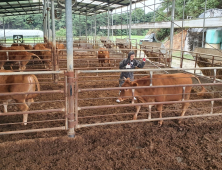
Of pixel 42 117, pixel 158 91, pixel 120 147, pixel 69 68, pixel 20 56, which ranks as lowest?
pixel 120 147

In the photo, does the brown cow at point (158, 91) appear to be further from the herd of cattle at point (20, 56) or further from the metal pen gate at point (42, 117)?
the herd of cattle at point (20, 56)

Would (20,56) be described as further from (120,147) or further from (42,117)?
(120,147)

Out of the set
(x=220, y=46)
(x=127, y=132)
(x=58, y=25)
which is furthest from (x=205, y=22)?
(x=58, y=25)

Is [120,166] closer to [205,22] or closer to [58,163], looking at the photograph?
[58,163]

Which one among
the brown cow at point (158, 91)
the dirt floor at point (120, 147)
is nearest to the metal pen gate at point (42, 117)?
the dirt floor at point (120, 147)

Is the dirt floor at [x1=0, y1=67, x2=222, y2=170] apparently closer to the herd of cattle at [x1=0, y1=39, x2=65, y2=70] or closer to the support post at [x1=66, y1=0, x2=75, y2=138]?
the support post at [x1=66, y1=0, x2=75, y2=138]

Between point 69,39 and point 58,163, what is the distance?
203 centimetres

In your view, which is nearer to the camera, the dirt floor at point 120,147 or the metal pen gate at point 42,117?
the dirt floor at point 120,147

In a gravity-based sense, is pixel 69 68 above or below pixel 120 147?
→ above

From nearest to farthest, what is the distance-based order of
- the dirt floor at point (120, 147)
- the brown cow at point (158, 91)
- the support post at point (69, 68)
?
the dirt floor at point (120, 147)
the support post at point (69, 68)
the brown cow at point (158, 91)

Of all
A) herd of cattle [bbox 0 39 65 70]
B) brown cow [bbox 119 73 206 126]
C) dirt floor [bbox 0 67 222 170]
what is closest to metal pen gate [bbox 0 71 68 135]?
dirt floor [bbox 0 67 222 170]

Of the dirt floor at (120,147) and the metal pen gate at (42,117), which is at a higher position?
the metal pen gate at (42,117)

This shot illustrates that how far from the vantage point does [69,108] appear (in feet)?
12.0

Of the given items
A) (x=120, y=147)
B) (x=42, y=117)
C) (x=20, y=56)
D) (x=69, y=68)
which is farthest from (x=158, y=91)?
(x=20, y=56)
